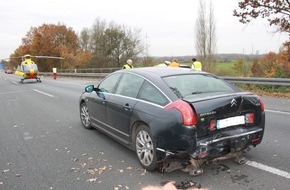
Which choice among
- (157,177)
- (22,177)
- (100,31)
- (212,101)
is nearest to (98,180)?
(157,177)

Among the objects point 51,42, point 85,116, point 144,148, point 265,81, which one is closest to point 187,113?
point 144,148

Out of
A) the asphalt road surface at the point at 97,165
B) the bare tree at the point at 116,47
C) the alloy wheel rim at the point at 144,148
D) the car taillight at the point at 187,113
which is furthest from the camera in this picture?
the bare tree at the point at 116,47

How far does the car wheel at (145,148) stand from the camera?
15.7 feet

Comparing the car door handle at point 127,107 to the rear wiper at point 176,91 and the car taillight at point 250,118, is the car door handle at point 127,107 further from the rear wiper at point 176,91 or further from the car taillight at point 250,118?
the car taillight at point 250,118

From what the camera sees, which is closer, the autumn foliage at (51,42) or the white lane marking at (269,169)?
the white lane marking at (269,169)

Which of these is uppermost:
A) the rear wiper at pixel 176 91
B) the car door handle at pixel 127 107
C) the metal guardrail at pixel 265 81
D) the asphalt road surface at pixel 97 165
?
the rear wiper at pixel 176 91

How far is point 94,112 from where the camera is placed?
A: 705cm

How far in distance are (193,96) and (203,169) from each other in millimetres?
1068

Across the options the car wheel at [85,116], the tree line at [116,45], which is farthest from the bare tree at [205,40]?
the car wheel at [85,116]

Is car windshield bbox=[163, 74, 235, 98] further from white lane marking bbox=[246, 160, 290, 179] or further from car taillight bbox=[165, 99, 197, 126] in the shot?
white lane marking bbox=[246, 160, 290, 179]

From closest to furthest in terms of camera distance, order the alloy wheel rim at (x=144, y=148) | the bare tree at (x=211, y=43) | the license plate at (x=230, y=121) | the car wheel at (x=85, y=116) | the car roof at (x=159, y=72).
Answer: the license plate at (x=230, y=121)
the alloy wheel rim at (x=144, y=148)
the car roof at (x=159, y=72)
the car wheel at (x=85, y=116)
the bare tree at (x=211, y=43)

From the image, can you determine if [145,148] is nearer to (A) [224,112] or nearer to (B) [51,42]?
(A) [224,112]

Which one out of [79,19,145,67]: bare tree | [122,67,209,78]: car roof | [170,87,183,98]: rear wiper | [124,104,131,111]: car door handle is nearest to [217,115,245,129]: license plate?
[170,87,183,98]: rear wiper

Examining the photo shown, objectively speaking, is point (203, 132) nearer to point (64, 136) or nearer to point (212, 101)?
point (212, 101)
